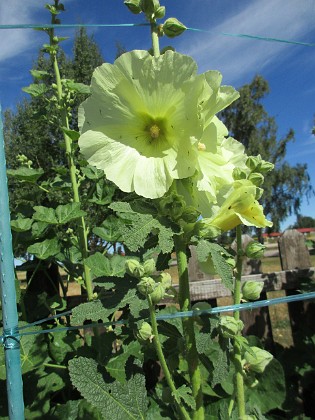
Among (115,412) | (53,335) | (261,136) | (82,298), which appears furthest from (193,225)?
(261,136)

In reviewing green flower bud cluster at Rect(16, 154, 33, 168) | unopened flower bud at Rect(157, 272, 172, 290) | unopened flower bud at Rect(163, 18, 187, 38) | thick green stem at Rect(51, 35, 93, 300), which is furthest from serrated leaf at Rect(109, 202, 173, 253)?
green flower bud cluster at Rect(16, 154, 33, 168)

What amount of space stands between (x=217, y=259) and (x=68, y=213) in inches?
40.5

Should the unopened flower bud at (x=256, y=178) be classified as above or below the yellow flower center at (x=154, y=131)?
below

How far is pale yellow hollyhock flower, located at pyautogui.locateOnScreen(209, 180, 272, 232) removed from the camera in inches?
31.1

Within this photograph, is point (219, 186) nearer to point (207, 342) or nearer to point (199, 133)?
point (199, 133)

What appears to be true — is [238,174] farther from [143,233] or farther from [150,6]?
[150,6]

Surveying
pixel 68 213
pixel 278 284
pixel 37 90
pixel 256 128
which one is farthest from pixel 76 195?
pixel 256 128

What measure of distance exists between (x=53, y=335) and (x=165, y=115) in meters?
1.19

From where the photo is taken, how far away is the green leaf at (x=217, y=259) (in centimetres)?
73

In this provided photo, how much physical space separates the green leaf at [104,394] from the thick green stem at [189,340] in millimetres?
118

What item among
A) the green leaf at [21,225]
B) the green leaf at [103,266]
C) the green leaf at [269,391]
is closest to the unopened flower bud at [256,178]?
the green leaf at [103,266]

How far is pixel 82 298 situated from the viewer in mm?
2131

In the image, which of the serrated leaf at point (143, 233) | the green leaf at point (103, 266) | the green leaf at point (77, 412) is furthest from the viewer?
→ the green leaf at point (103, 266)

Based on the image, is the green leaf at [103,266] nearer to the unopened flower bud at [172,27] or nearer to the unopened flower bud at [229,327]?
the unopened flower bud at [229,327]
